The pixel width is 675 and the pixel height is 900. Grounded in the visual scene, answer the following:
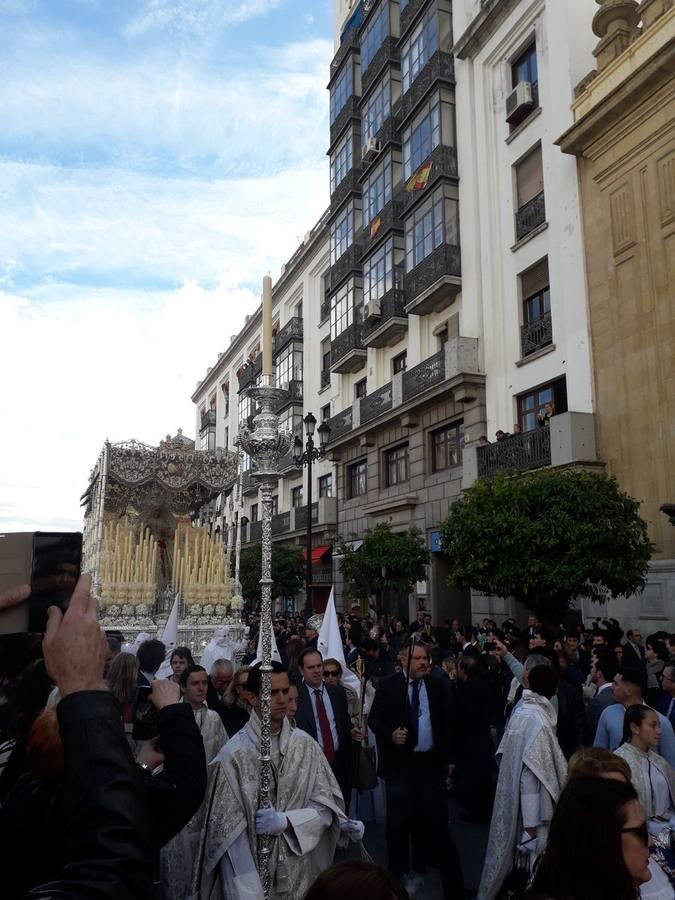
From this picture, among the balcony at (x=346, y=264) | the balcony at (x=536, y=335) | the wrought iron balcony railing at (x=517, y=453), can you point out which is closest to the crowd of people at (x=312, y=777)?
the wrought iron balcony railing at (x=517, y=453)

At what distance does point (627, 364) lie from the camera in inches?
624

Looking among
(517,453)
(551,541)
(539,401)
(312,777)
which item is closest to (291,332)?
(539,401)

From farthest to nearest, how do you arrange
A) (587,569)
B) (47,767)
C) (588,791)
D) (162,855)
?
1. (587,569)
2. (162,855)
3. (588,791)
4. (47,767)

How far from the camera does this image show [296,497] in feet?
118

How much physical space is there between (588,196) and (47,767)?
17764mm

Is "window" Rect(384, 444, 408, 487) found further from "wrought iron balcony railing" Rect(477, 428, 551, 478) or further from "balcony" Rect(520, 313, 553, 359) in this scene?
"balcony" Rect(520, 313, 553, 359)

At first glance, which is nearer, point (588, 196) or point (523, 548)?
point (523, 548)

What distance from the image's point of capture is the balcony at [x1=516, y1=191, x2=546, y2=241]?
62.9ft

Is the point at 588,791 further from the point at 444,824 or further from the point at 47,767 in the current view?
the point at 444,824

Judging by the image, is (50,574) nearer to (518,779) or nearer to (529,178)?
(518,779)

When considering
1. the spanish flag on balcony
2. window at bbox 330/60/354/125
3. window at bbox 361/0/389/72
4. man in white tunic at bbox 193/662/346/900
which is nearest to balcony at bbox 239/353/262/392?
man in white tunic at bbox 193/662/346/900

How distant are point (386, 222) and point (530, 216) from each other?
22.3 ft

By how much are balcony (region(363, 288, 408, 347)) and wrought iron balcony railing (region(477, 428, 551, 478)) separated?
684cm

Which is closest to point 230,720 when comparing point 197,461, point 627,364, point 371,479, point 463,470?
point 197,461
